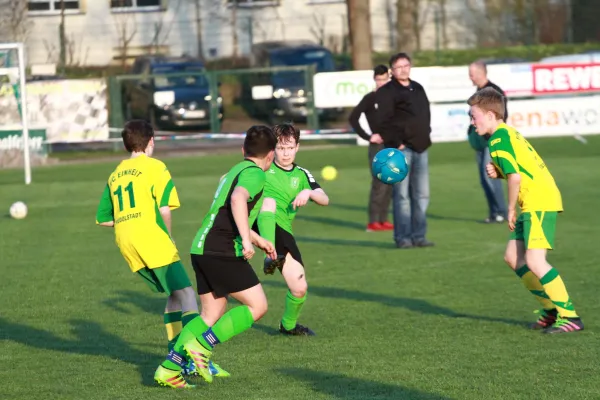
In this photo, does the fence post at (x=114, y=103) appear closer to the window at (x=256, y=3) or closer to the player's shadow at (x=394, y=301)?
the window at (x=256, y=3)

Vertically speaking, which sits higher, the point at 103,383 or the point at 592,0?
the point at 592,0

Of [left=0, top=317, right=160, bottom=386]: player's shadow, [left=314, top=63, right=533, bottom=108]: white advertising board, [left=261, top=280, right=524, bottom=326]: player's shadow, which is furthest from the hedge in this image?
[left=0, top=317, right=160, bottom=386]: player's shadow

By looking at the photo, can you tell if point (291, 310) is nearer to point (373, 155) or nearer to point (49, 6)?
point (373, 155)

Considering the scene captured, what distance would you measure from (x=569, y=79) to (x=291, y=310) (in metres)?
20.0

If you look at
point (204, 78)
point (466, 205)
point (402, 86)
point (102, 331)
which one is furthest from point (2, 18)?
point (102, 331)

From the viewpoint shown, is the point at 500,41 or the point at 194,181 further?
the point at 500,41

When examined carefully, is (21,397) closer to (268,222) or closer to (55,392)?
(55,392)

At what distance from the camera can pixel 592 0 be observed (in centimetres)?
4156

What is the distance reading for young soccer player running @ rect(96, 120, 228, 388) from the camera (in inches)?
301

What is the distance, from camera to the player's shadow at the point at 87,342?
8.20m

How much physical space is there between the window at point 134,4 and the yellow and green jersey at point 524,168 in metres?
35.0

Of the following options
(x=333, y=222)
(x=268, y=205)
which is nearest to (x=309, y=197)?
(x=268, y=205)

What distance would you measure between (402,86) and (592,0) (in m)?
30.2

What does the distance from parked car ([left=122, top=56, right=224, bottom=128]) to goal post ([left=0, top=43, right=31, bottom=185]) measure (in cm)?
789
